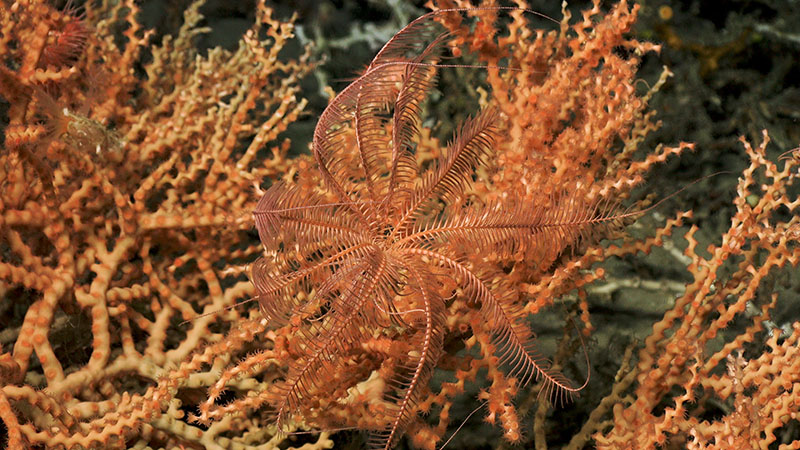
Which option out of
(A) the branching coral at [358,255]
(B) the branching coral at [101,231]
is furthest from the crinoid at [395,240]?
(B) the branching coral at [101,231]

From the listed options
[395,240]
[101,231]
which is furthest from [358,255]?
[101,231]

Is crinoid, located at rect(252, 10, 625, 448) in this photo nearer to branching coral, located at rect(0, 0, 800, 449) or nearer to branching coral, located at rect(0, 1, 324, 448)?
branching coral, located at rect(0, 0, 800, 449)

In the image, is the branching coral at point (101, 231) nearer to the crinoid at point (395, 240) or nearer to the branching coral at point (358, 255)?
the branching coral at point (358, 255)

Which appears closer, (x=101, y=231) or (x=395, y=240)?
(x=395, y=240)

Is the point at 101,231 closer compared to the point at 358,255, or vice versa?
the point at 358,255

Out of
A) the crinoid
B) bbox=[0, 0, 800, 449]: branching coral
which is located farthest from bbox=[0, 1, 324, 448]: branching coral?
the crinoid

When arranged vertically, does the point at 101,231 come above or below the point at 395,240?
below

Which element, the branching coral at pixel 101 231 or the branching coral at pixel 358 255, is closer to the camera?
the branching coral at pixel 358 255

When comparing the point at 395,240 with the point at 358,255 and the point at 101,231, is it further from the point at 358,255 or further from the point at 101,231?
the point at 101,231
